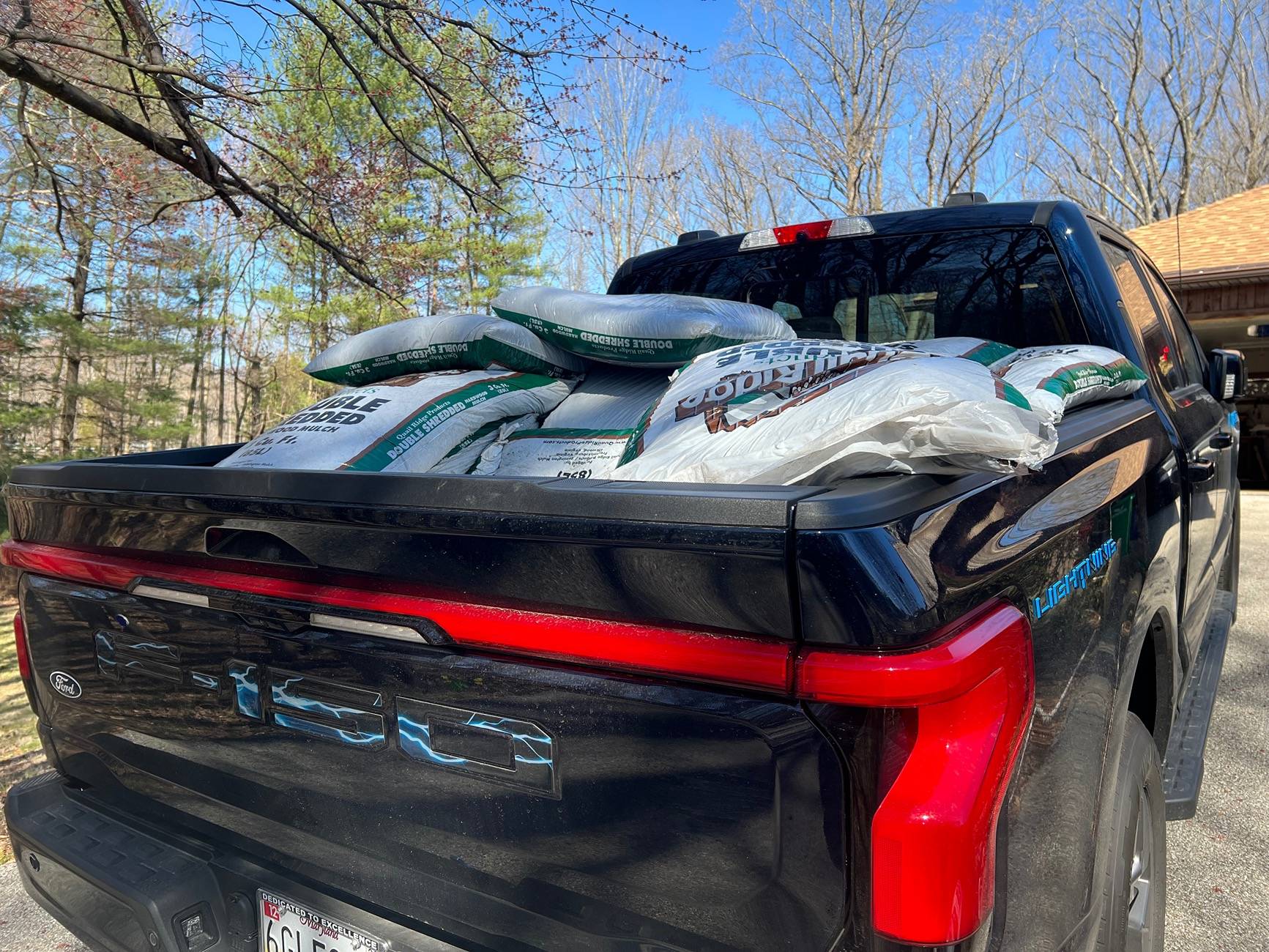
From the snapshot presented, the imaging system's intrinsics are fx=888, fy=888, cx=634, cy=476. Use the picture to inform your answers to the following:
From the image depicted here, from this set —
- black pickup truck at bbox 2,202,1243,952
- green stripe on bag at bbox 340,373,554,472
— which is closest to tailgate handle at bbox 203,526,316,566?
black pickup truck at bbox 2,202,1243,952

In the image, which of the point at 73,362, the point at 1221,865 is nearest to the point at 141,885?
the point at 1221,865

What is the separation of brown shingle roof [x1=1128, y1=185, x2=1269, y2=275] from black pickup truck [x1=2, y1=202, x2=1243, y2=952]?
12258mm

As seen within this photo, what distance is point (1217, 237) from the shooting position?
14047 mm

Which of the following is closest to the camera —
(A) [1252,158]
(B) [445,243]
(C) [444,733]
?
(C) [444,733]

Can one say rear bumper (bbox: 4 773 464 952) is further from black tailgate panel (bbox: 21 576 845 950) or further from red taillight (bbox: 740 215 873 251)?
red taillight (bbox: 740 215 873 251)

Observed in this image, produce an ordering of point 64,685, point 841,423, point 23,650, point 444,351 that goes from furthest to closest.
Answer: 1. point 444,351
2. point 23,650
3. point 64,685
4. point 841,423

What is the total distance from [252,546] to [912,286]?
233 centimetres

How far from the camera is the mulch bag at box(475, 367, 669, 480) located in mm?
2369

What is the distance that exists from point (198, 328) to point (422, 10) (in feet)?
65.1

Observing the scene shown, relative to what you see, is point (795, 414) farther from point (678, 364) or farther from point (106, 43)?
point (106, 43)

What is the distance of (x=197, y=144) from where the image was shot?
4766mm

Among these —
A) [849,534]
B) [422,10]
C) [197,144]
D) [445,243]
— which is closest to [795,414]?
[849,534]

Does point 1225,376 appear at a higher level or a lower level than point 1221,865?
higher

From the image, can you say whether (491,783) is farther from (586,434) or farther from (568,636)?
(586,434)
